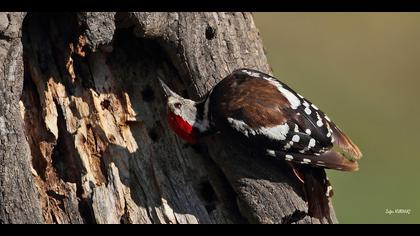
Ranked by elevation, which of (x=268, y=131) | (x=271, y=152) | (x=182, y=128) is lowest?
(x=271, y=152)

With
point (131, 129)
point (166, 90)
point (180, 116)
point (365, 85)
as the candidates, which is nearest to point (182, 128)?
point (180, 116)

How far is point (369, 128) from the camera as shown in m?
10.6

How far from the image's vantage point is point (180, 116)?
6.09 m

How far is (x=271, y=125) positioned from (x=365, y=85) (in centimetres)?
559

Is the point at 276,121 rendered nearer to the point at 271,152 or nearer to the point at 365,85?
the point at 271,152

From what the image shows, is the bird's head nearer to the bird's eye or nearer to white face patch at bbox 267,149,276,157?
the bird's eye

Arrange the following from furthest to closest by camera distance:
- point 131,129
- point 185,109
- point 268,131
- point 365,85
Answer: point 365,85 → point 131,129 → point 185,109 → point 268,131

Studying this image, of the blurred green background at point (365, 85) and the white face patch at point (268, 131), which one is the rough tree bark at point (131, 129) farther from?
the blurred green background at point (365, 85)

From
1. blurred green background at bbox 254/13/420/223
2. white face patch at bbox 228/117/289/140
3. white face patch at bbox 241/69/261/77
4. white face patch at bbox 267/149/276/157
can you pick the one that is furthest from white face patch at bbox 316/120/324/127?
blurred green background at bbox 254/13/420/223

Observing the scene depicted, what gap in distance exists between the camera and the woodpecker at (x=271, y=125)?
19.5ft

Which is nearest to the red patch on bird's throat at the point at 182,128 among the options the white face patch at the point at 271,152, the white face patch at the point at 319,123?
the white face patch at the point at 271,152

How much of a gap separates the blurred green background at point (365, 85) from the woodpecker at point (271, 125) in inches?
103
